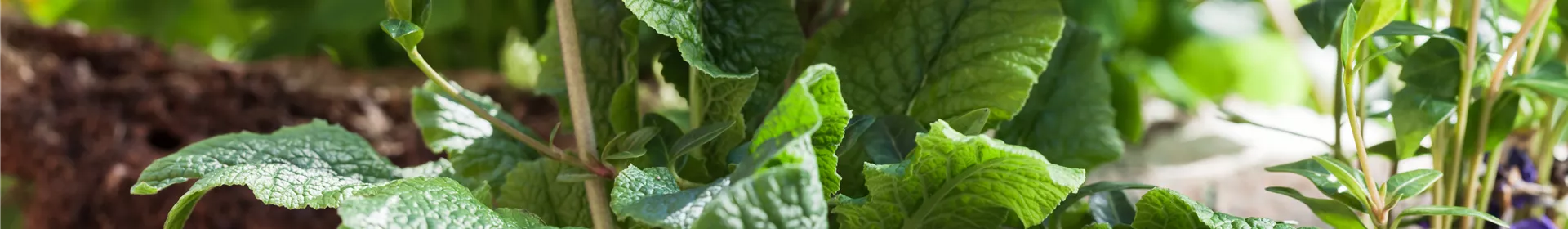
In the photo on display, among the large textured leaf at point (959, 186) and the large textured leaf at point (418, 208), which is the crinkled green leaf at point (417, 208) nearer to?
the large textured leaf at point (418, 208)

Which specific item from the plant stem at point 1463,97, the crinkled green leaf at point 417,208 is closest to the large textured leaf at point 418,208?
the crinkled green leaf at point 417,208

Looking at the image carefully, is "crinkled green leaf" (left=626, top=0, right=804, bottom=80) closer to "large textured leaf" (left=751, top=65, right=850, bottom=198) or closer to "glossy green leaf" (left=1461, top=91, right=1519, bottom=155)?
"large textured leaf" (left=751, top=65, right=850, bottom=198)

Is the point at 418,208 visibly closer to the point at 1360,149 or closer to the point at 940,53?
the point at 940,53

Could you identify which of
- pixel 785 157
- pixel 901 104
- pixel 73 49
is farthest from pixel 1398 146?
pixel 73 49

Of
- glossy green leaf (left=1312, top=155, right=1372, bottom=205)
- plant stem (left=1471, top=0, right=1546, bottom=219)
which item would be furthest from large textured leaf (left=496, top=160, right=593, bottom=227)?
plant stem (left=1471, top=0, right=1546, bottom=219)

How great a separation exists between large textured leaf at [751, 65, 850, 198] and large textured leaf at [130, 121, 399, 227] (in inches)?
7.9

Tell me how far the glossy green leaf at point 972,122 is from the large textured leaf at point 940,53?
4cm

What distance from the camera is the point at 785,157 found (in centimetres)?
33

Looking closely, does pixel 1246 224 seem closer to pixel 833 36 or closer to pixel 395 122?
pixel 833 36

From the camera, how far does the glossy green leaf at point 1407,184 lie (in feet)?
1.46

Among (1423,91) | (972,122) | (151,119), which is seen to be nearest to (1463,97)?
(1423,91)

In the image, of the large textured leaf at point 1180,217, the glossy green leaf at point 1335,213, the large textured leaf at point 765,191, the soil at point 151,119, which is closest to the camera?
the large textured leaf at point 765,191

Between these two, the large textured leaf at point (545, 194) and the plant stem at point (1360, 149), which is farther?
the large textured leaf at point (545, 194)

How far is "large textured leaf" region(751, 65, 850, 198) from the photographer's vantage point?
0.35 m
